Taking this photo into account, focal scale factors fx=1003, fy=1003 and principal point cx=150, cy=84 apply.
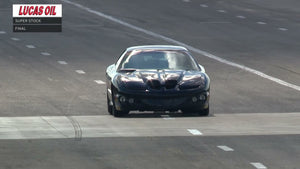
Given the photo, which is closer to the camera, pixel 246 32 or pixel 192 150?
pixel 192 150

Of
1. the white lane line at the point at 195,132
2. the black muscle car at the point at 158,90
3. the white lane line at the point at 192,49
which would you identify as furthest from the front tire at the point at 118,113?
the white lane line at the point at 192,49

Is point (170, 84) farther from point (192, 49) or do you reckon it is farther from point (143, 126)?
point (192, 49)

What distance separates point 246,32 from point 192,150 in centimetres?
2515

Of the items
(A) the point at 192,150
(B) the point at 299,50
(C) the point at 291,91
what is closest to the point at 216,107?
(C) the point at 291,91

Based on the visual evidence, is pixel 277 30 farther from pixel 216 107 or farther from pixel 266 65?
pixel 216 107

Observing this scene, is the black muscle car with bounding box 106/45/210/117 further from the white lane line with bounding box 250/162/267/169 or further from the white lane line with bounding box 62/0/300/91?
the white lane line with bounding box 62/0/300/91

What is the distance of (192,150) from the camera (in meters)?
15.7

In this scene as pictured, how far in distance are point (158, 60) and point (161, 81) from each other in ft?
5.24

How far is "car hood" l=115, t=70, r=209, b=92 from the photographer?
20.0m

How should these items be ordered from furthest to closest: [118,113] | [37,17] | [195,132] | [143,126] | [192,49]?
[37,17]
[192,49]
[118,113]
[143,126]
[195,132]

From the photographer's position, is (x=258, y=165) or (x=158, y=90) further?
(x=158, y=90)

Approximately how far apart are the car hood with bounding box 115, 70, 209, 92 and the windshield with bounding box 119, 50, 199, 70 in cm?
77

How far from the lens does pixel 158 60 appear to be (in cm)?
2155

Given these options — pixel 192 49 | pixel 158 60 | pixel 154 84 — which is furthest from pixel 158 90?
pixel 192 49
